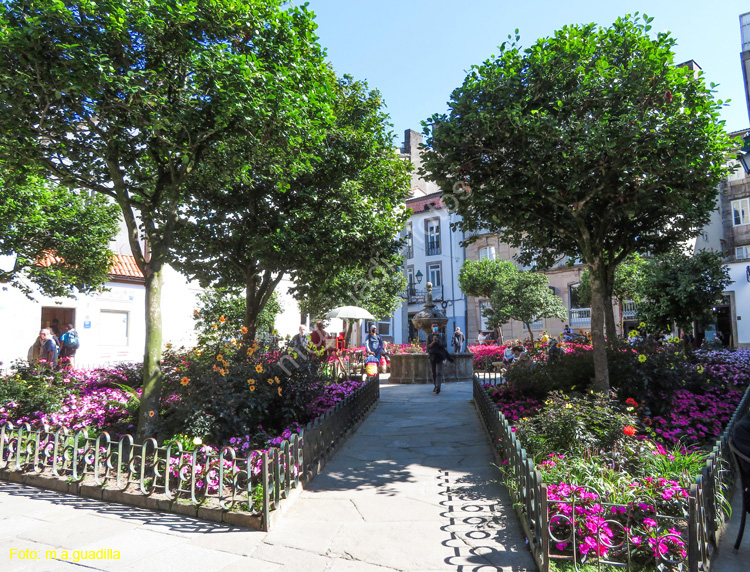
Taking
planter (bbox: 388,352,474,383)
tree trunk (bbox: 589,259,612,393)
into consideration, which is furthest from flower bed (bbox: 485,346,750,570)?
planter (bbox: 388,352,474,383)

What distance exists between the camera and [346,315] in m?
14.7

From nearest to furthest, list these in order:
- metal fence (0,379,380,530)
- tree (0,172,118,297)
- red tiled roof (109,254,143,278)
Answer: metal fence (0,379,380,530)
tree (0,172,118,297)
red tiled roof (109,254,143,278)

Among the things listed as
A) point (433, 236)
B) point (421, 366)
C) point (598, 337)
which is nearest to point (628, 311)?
point (433, 236)

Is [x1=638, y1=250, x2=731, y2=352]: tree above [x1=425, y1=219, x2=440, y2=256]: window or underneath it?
underneath

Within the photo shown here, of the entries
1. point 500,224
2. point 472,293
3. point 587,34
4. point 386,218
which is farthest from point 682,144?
point 472,293

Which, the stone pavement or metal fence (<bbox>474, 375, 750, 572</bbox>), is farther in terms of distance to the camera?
the stone pavement

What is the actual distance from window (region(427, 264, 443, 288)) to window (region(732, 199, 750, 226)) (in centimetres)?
1814

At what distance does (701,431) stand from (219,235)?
859 centimetres

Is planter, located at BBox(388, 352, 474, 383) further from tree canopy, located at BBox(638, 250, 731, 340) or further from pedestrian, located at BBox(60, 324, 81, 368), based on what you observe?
pedestrian, located at BBox(60, 324, 81, 368)

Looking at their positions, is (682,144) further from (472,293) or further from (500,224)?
(472,293)

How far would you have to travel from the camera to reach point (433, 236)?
37688 mm

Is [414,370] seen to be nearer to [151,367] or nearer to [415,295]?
[151,367]

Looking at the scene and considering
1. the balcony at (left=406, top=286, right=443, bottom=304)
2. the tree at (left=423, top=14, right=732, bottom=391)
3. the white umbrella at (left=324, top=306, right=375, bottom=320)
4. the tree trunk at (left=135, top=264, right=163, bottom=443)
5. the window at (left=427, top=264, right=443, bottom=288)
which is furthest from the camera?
the balcony at (left=406, top=286, right=443, bottom=304)

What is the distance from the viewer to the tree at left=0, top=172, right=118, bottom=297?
425 inches
